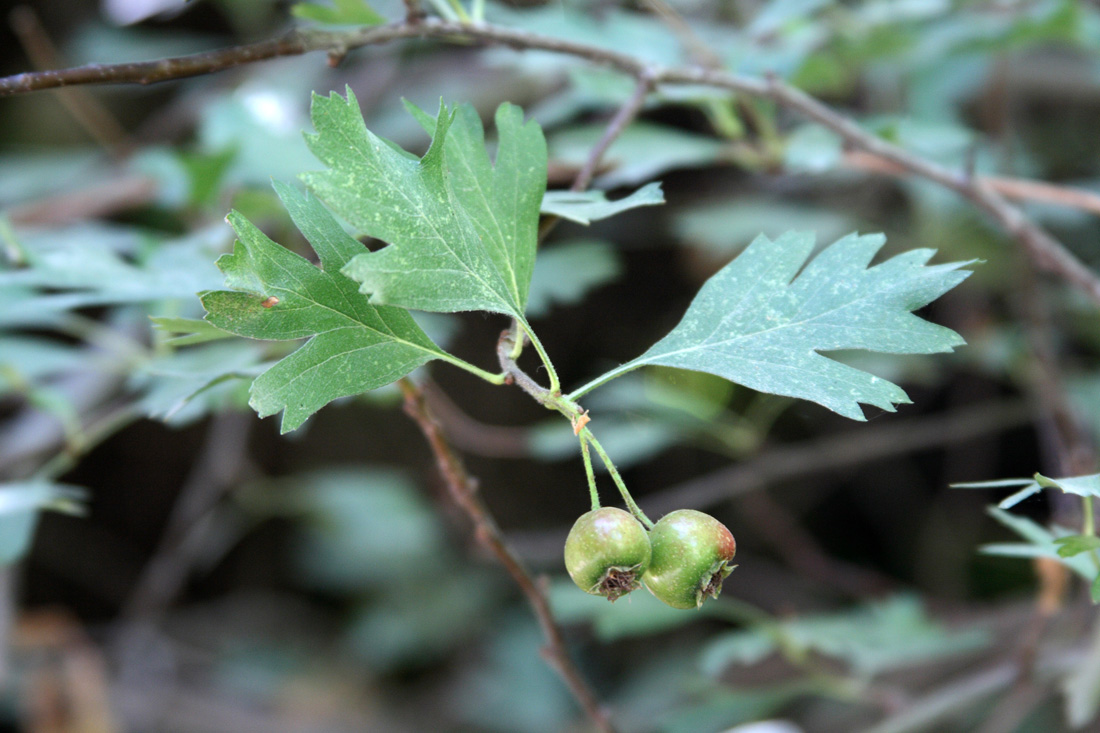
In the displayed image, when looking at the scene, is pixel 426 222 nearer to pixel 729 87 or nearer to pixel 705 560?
pixel 705 560

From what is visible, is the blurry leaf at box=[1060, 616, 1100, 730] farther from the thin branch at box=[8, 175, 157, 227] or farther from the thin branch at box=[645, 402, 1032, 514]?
the thin branch at box=[8, 175, 157, 227]

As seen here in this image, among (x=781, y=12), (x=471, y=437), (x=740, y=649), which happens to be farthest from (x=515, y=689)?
(x=781, y=12)

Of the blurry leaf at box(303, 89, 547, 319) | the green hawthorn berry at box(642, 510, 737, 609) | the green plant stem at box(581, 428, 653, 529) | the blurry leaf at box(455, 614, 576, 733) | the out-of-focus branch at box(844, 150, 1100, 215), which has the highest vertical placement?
the blurry leaf at box(303, 89, 547, 319)

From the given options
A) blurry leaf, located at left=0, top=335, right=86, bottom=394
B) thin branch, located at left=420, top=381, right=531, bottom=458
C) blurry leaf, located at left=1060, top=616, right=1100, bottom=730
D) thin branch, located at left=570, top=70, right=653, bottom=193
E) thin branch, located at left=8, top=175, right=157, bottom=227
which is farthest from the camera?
thin branch, located at left=420, top=381, right=531, bottom=458

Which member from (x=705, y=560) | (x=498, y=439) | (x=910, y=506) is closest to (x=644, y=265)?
(x=498, y=439)

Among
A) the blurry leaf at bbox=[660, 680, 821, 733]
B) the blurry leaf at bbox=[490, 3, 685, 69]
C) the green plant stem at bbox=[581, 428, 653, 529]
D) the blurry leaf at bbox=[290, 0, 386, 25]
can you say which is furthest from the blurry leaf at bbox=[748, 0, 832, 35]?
the blurry leaf at bbox=[660, 680, 821, 733]

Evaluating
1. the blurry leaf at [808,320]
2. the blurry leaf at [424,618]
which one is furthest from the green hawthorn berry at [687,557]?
the blurry leaf at [424,618]

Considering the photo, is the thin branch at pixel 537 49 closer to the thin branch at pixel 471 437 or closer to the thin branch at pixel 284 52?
the thin branch at pixel 284 52
